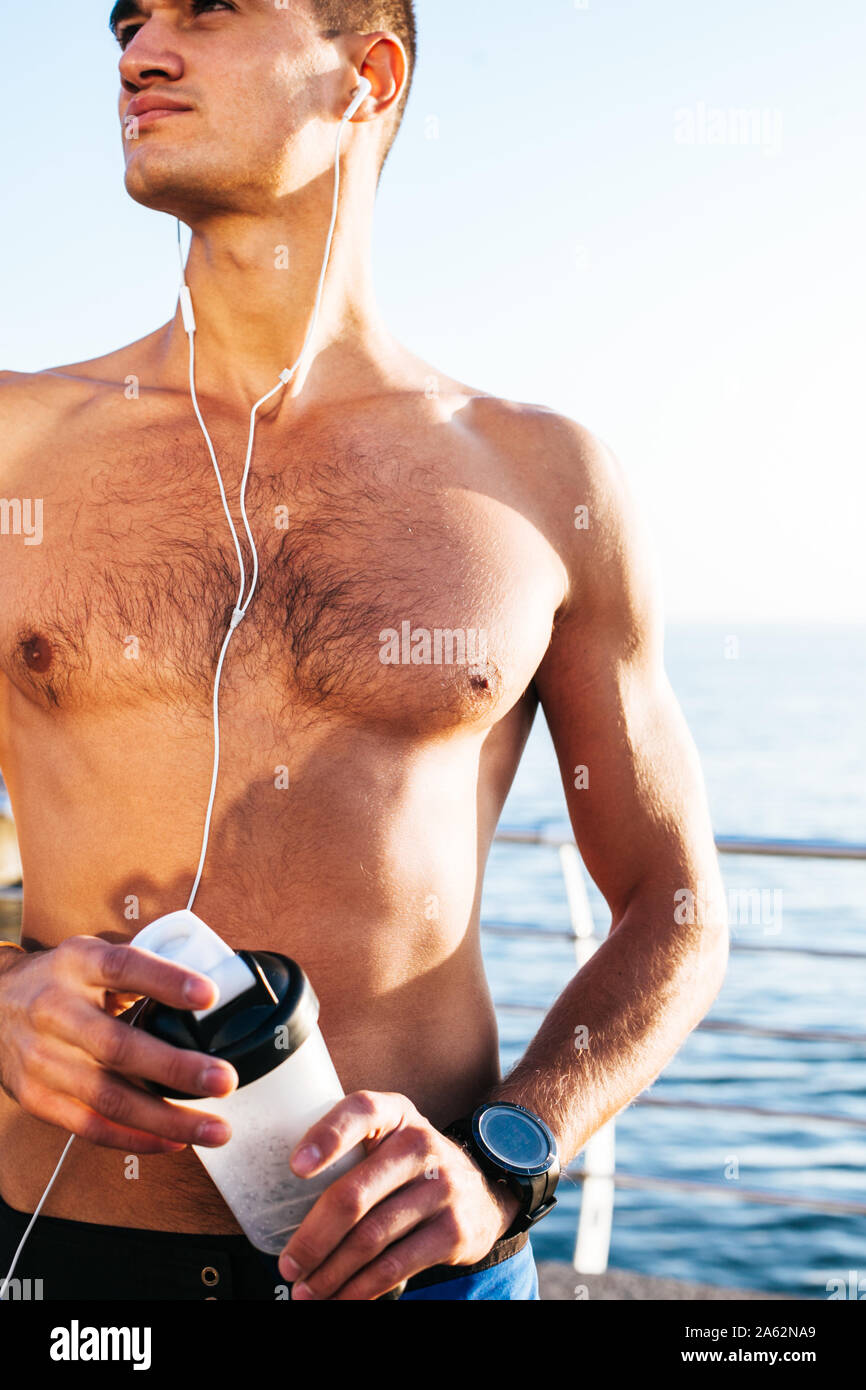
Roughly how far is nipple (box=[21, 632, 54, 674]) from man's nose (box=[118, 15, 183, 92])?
73 centimetres

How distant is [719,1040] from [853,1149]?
321 centimetres

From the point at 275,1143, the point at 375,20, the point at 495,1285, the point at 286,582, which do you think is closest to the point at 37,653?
the point at 286,582

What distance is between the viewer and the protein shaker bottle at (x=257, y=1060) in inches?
36.9

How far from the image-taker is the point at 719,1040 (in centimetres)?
979

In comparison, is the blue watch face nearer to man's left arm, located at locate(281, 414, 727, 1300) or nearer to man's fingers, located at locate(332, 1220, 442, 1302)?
man's left arm, located at locate(281, 414, 727, 1300)

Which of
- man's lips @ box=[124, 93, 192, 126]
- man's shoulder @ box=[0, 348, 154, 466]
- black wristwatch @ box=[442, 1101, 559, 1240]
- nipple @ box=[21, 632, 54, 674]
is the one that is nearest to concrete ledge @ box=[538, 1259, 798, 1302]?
black wristwatch @ box=[442, 1101, 559, 1240]

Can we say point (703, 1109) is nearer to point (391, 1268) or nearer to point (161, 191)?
point (391, 1268)

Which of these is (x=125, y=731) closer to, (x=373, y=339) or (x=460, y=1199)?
(x=460, y=1199)

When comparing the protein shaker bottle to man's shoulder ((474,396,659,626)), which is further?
man's shoulder ((474,396,659,626))

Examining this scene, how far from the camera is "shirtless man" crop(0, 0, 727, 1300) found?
1348 mm

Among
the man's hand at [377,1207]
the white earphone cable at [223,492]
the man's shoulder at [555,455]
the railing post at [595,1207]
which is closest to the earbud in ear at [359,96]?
the white earphone cable at [223,492]

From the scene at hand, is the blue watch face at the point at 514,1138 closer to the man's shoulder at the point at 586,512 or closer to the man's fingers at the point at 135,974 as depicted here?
the man's fingers at the point at 135,974

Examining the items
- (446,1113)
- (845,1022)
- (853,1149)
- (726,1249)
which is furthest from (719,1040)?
(446,1113)
